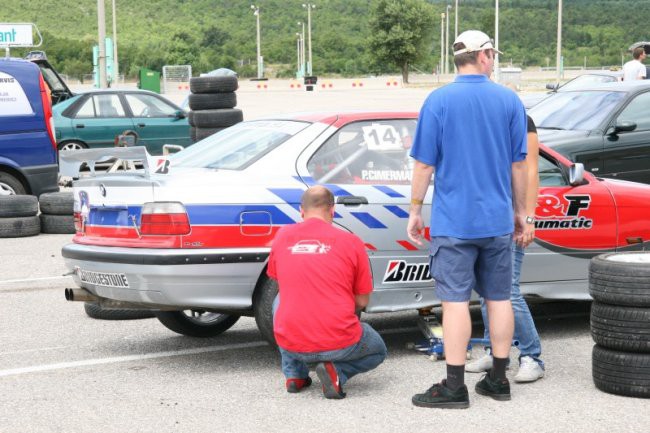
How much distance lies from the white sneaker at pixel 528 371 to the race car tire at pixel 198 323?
218 cm

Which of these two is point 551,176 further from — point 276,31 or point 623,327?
point 276,31

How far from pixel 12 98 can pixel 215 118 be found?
4314 mm

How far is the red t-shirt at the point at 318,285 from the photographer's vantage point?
5699 mm

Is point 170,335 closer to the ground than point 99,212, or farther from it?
closer to the ground

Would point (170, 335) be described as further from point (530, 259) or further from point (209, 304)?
point (530, 259)

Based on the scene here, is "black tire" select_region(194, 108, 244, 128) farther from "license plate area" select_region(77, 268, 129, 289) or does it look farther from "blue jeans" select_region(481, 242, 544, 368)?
"blue jeans" select_region(481, 242, 544, 368)

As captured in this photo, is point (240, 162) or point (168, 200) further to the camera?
point (240, 162)

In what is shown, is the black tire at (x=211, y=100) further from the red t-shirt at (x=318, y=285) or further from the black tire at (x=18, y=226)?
the red t-shirt at (x=318, y=285)

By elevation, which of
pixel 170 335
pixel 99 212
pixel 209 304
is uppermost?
pixel 99 212

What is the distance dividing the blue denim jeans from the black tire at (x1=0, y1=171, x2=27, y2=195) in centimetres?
814

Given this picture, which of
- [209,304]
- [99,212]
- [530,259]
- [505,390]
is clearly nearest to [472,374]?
[505,390]

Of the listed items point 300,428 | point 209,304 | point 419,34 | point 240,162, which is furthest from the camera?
point 419,34

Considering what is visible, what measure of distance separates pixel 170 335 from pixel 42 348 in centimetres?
90

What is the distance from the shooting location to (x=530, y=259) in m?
7.00
